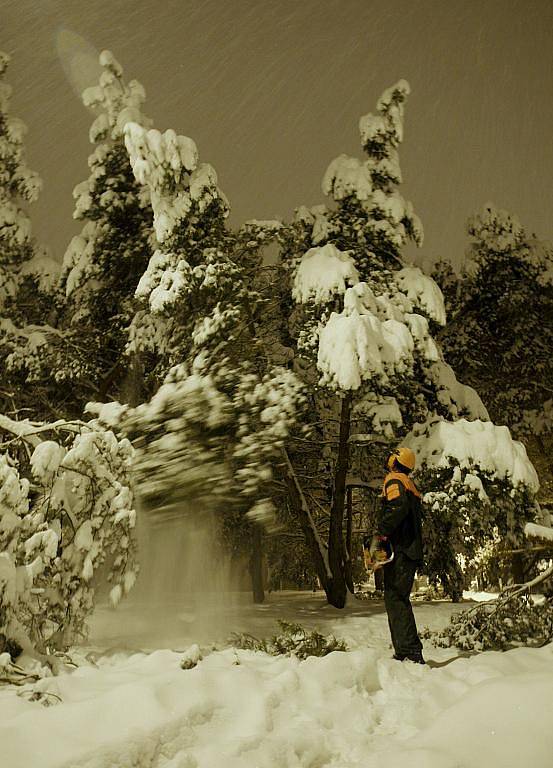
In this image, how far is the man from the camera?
194 inches

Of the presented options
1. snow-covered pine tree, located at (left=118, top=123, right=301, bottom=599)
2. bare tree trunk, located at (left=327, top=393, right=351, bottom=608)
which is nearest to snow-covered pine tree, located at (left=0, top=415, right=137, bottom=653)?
snow-covered pine tree, located at (left=118, top=123, right=301, bottom=599)

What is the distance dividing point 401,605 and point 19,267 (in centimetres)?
1121

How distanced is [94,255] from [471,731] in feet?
36.0

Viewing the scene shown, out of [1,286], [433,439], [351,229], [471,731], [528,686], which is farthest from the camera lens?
[1,286]

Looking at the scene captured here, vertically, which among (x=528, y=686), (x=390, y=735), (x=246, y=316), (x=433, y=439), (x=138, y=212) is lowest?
(x=390, y=735)

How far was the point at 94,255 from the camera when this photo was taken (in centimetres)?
1208

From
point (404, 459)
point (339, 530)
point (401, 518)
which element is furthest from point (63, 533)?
point (339, 530)

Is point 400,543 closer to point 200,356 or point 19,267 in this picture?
point 200,356

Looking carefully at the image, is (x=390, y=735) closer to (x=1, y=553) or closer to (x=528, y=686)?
(x=528, y=686)

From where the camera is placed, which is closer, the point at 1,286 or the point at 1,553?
the point at 1,553

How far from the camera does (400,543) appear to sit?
16.8 feet

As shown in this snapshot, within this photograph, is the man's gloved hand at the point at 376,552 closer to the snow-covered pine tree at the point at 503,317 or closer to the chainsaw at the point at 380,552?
the chainsaw at the point at 380,552

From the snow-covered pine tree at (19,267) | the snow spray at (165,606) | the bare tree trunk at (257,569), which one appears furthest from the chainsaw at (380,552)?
the bare tree trunk at (257,569)

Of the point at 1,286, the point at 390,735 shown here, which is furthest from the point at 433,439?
the point at 1,286
